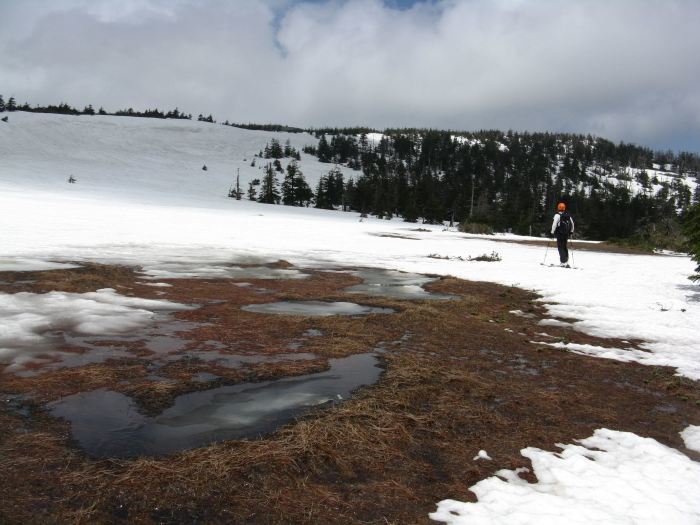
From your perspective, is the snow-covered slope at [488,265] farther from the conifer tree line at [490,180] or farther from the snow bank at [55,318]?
the conifer tree line at [490,180]

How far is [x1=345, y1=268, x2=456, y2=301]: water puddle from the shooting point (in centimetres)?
1109

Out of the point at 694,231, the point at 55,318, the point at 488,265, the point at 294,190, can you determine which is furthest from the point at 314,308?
the point at 294,190

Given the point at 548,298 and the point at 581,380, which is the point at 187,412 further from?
the point at 548,298

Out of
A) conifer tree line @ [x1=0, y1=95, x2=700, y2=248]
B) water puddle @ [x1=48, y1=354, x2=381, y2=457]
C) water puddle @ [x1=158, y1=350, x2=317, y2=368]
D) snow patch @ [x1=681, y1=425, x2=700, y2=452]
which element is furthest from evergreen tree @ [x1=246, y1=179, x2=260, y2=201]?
snow patch @ [x1=681, y1=425, x2=700, y2=452]

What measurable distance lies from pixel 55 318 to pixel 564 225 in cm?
1572

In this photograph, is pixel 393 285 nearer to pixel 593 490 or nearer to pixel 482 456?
pixel 482 456

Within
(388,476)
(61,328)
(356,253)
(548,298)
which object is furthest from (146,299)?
(356,253)

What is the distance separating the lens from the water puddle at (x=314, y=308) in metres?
8.66

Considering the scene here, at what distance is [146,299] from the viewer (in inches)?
348

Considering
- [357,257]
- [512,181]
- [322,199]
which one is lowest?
[357,257]

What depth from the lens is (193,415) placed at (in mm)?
4285

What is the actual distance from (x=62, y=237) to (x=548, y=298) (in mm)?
18362

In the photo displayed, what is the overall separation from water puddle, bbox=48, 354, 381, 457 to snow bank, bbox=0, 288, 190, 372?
1575mm

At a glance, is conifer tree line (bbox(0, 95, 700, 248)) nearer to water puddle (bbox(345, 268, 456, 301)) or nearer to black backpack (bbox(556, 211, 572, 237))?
black backpack (bbox(556, 211, 572, 237))
